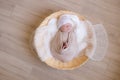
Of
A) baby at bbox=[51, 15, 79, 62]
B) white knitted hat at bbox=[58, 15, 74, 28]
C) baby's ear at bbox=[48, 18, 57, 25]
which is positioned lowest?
baby at bbox=[51, 15, 79, 62]

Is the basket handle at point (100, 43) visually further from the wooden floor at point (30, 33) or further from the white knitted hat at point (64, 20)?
the white knitted hat at point (64, 20)

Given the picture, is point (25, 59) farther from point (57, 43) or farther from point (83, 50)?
point (83, 50)

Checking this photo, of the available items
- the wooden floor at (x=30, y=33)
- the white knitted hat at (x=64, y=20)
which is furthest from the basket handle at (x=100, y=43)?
the white knitted hat at (x=64, y=20)

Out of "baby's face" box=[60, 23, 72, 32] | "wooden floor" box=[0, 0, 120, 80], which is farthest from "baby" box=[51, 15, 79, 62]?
"wooden floor" box=[0, 0, 120, 80]

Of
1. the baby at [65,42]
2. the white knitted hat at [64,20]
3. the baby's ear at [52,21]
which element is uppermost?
the baby's ear at [52,21]

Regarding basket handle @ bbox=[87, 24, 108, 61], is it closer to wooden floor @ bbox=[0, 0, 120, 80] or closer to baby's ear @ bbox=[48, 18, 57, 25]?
wooden floor @ bbox=[0, 0, 120, 80]

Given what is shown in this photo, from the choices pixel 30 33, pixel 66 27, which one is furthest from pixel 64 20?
pixel 30 33

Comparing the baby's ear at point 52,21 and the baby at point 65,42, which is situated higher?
the baby's ear at point 52,21

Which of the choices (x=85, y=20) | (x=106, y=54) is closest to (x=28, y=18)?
(x=85, y=20)
